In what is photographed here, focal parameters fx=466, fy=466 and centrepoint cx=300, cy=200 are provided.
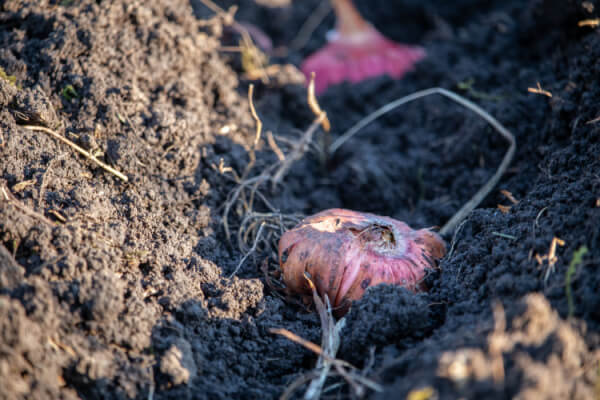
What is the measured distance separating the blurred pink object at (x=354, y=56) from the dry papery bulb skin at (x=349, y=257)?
175 centimetres

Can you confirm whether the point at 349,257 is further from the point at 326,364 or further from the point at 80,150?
the point at 80,150

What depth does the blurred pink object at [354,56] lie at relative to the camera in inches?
136

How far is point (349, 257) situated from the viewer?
1795 millimetres

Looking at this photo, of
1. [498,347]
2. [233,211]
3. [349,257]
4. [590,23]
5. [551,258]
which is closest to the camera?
[498,347]

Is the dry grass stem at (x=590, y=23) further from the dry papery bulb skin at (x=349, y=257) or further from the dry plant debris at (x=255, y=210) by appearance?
the dry plant debris at (x=255, y=210)

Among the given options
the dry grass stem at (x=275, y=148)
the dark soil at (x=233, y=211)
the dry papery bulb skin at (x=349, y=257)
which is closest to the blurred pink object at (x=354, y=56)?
the dark soil at (x=233, y=211)

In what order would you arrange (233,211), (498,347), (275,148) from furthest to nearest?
(275,148)
(233,211)
(498,347)

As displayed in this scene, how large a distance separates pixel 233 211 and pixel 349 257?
2.34 feet

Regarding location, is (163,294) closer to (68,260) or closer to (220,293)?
(220,293)

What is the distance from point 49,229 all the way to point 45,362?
458 millimetres

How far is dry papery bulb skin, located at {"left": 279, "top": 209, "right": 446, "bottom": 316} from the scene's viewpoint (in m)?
1.79

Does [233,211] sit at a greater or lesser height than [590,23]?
lesser

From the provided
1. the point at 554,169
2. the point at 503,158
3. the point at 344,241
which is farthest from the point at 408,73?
the point at 344,241

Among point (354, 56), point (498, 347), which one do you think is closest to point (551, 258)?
point (498, 347)
